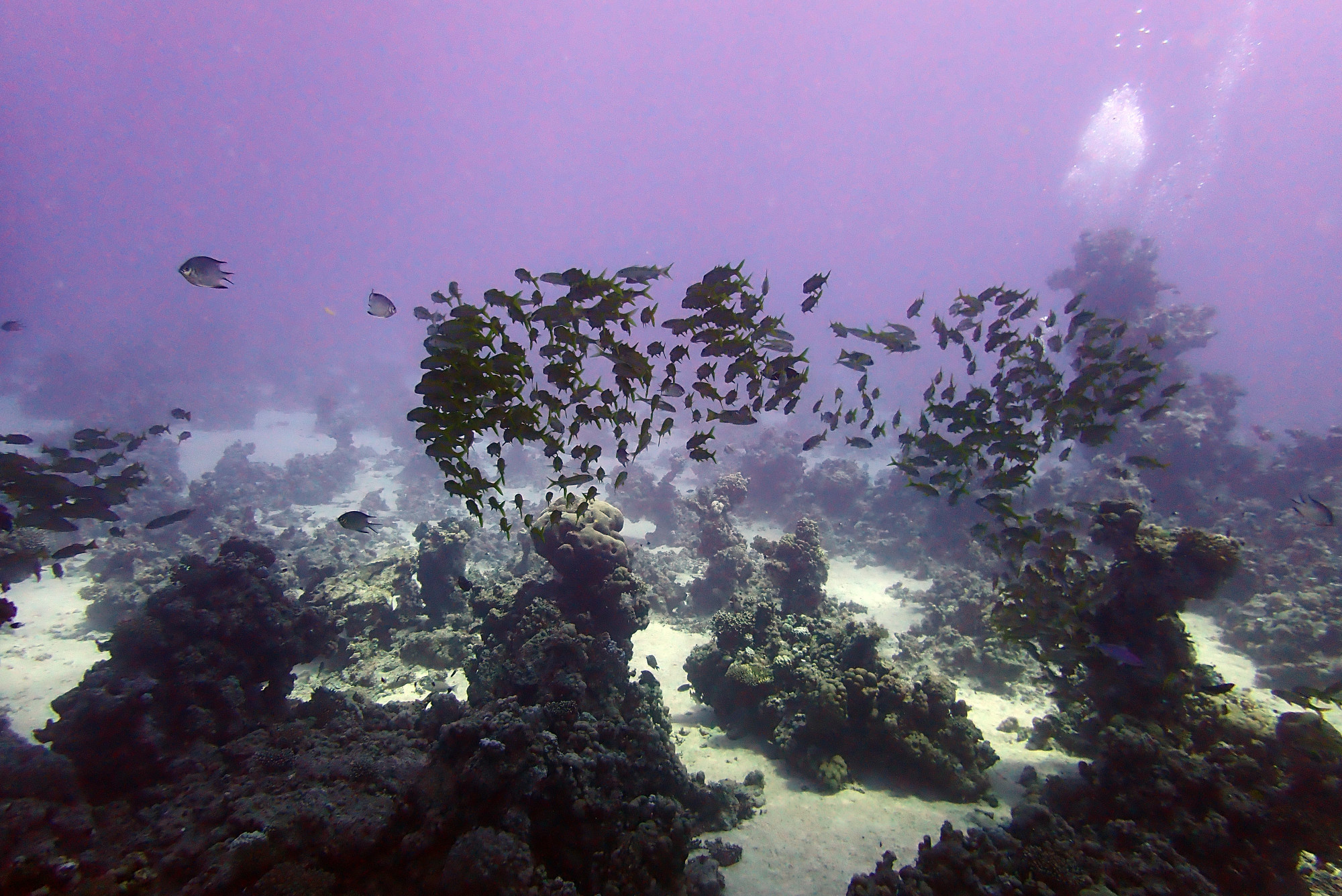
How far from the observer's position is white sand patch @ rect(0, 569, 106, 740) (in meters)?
7.67

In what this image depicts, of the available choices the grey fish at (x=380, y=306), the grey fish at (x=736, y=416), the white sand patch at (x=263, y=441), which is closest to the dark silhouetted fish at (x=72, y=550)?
the grey fish at (x=380, y=306)

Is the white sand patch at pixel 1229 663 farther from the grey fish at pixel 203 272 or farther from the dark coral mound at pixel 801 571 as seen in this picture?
the grey fish at pixel 203 272

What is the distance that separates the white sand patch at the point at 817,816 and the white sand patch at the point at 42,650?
980 centimetres

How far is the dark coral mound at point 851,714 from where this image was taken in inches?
245

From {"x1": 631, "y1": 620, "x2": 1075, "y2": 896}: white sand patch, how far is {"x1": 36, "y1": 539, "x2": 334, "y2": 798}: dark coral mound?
6072mm

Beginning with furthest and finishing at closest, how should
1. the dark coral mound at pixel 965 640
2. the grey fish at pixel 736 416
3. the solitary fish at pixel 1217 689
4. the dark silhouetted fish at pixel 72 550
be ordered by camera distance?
1. the dark coral mound at pixel 965 640
2. the dark silhouetted fish at pixel 72 550
3. the grey fish at pixel 736 416
4. the solitary fish at pixel 1217 689

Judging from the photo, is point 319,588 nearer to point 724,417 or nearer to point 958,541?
point 724,417

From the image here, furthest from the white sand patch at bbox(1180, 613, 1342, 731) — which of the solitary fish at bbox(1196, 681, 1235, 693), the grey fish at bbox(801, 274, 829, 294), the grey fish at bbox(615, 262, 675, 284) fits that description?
the grey fish at bbox(615, 262, 675, 284)

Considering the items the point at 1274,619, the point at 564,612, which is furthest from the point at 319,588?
the point at 1274,619

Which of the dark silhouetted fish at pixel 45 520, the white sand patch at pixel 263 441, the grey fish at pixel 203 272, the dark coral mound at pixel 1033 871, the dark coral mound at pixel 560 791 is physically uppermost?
the white sand patch at pixel 263 441

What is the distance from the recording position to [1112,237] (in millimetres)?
26625

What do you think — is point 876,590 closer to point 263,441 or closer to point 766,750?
point 766,750

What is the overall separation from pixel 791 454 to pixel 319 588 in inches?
756

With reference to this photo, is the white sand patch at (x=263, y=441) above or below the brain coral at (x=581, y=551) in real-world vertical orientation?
above
